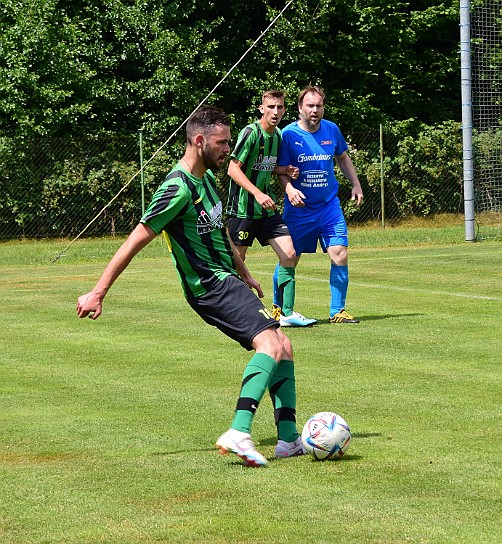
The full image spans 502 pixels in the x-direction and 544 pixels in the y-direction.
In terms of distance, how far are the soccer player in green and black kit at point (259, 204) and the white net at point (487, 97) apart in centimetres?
1293

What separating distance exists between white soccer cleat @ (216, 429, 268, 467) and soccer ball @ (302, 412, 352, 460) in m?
0.29

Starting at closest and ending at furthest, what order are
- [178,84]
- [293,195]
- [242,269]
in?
[242,269] < [293,195] < [178,84]

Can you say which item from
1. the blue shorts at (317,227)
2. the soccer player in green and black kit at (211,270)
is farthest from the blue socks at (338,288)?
the soccer player in green and black kit at (211,270)

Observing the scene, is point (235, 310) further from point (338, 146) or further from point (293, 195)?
point (338, 146)

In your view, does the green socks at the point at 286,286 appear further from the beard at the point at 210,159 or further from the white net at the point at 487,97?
the white net at the point at 487,97

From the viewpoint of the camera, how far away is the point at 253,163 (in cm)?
1280

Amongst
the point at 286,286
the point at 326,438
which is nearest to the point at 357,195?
the point at 286,286

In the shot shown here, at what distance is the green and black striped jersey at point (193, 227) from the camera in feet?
22.4

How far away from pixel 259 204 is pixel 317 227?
0.84 meters

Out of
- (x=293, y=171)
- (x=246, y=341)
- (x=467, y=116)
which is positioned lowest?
(x=246, y=341)

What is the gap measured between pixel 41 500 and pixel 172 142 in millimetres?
23448

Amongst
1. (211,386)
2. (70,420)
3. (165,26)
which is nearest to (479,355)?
(211,386)

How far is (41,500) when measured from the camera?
5.84 meters

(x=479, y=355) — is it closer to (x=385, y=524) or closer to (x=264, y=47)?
(x=385, y=524)
